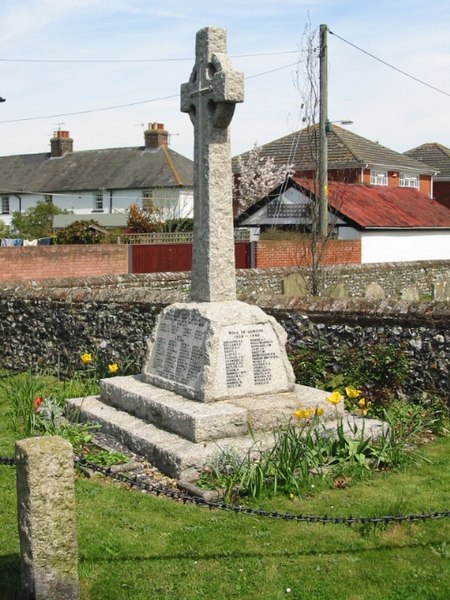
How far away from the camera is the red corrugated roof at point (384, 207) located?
95.6ft

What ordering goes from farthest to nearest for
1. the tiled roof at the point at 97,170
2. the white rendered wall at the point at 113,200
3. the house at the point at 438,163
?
the house at the point at 438,163
the tiled roof at the point at 97,170
the white rendered wall at the point at 113,200

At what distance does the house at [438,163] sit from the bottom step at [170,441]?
46889 millimetres

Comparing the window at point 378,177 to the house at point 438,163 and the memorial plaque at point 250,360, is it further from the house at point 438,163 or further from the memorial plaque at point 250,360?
the memorial plaque at point 250,360

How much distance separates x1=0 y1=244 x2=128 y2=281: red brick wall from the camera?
1875cm

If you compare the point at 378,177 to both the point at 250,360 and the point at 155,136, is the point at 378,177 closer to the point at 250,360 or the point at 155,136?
the point at 155,136

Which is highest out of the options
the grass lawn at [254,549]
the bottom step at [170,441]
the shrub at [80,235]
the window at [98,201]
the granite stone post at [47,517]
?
the window at [98,201]

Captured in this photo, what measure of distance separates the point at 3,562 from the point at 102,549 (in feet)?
2.17

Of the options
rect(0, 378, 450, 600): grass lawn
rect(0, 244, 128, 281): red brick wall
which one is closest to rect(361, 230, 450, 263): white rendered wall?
rect(0, 244, 128, 281): red brick wall

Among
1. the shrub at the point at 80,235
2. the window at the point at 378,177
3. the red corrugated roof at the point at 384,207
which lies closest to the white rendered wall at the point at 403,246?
the red corrugated roof at the point at 384,207

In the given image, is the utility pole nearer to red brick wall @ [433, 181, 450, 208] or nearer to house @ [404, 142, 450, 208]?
house @ [404, 142, 450, 208]

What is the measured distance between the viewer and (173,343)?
8211mm

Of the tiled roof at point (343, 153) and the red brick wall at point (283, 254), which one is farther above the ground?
the tiled roof at point (343, 153)

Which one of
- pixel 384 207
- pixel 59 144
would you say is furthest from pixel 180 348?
pixel 59 144

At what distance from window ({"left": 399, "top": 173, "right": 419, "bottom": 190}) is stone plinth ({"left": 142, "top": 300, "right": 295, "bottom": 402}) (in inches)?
1645
